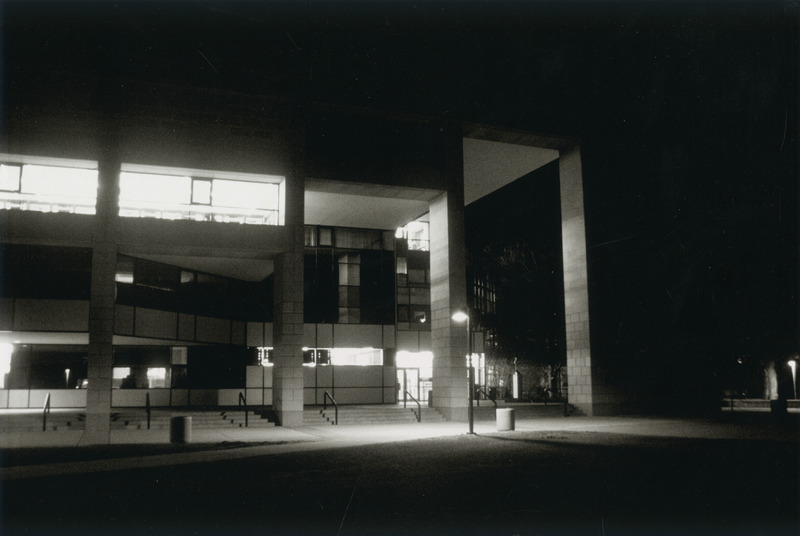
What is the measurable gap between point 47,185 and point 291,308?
9356mm

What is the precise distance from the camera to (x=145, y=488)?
10594mm

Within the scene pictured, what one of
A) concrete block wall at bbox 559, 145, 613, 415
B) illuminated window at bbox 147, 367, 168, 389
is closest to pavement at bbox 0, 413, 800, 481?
concrete block wall at bbox 559, 145, 613, 415

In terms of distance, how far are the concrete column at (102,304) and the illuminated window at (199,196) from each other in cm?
125

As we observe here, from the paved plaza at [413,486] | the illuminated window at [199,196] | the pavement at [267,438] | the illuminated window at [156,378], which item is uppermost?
the illuminated window at [199,196]

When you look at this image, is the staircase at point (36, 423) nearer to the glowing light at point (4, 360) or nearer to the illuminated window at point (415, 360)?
the glowing light at point (4, 360)

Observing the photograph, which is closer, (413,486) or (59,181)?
(413,486)

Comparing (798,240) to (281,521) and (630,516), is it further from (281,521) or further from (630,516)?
(281,521)

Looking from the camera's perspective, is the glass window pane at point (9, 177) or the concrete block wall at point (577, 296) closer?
the glass window pane at point (9, 177)

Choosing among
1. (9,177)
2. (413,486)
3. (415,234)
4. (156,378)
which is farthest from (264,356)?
(413,486)

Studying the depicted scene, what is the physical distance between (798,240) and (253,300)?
24759 mm

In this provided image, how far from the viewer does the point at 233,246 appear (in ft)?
80.3

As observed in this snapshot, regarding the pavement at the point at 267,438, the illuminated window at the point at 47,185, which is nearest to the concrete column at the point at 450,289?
the pavement at the point at 267,438

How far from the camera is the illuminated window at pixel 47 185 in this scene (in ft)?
76.5

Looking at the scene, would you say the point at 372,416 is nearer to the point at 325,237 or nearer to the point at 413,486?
the point at 325,237
